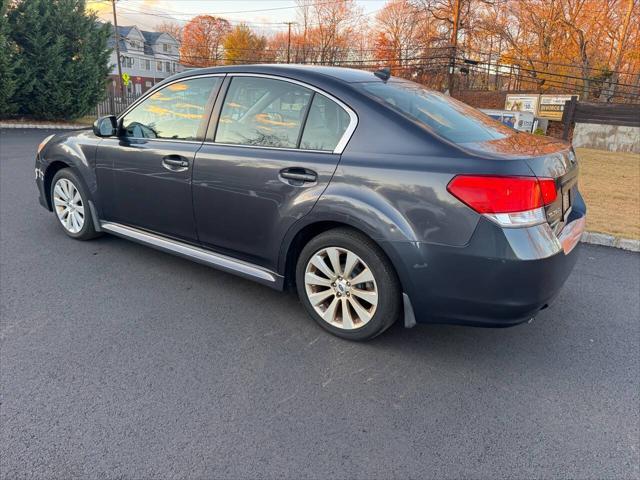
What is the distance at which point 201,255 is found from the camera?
376 cm

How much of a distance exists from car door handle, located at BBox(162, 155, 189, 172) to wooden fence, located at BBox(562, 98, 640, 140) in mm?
17174

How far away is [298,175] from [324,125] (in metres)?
0.37

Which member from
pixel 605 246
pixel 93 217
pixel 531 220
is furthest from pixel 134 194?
pixel 605 246

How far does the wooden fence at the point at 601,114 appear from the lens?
17.0 metres

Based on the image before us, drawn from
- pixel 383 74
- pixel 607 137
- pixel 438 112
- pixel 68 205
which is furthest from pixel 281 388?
pixel 607 137

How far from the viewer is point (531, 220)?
255 centimetres

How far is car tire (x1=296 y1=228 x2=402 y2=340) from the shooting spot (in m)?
2.89

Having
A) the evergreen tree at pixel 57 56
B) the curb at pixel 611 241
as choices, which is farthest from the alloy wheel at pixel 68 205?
the evergreen tree at pixel 57 56

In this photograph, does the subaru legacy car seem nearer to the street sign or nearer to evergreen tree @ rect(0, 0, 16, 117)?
evergreen tree @ rect(0, 0, 16, 117)

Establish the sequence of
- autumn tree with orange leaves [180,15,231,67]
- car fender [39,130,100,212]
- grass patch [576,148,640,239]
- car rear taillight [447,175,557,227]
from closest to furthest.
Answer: car rear taillight [447,175,557,227]
car fender [39,130,100,212]
grass patch [576,148,640,239]
autumn tree with orange leaves [180,15,231,67]

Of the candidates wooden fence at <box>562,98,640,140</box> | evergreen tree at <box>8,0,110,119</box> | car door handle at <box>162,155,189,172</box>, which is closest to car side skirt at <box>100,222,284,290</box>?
car door handle at <box>162,155,189,172</box>

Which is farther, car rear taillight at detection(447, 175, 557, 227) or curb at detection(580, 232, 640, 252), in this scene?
curb at detection(580, 232, 640, 252)

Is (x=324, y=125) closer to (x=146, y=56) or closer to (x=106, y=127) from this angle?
(x=106, y=127)

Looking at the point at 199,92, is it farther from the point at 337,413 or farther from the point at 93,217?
the point at 337,413
